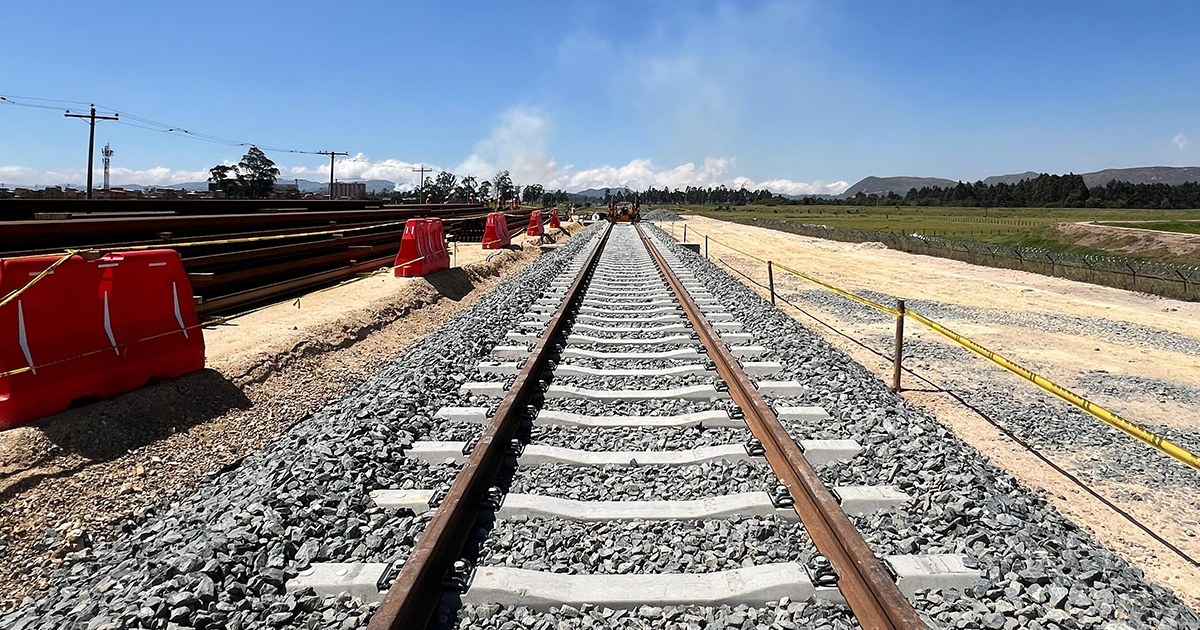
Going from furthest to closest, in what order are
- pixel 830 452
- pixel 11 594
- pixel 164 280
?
pixel 164 280
pixel 830 452
pixel 11 594

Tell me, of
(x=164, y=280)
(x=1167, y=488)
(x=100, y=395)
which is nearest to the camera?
(x=1167, y=488)

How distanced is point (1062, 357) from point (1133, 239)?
40.2 metres

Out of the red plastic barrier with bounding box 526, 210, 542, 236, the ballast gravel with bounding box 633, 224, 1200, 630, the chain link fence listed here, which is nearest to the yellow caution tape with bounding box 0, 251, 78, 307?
the ballast gravel with bounding box 633, 224, 1200, 630

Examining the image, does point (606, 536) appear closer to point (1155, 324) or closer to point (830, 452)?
point (830, 452)

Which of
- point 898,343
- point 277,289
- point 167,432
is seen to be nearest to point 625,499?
point 167,432

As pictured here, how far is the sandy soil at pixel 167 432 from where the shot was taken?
382 cm

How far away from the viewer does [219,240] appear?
32.6 feet

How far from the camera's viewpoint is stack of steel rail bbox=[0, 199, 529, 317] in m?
8.38

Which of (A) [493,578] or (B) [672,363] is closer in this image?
(A) [493,578]

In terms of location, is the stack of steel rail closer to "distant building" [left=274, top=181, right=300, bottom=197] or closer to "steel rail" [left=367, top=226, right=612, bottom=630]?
"steel rail" [left=367, top=226, right=612, bottom=630]

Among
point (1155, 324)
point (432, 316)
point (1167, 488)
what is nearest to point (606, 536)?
point (1167, 488)

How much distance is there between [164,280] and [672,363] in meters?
4.86

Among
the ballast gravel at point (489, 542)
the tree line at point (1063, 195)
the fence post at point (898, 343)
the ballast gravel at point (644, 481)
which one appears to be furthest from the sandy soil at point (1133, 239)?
the tree line at point (1063, 195)

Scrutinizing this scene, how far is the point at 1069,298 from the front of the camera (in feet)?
54.3
